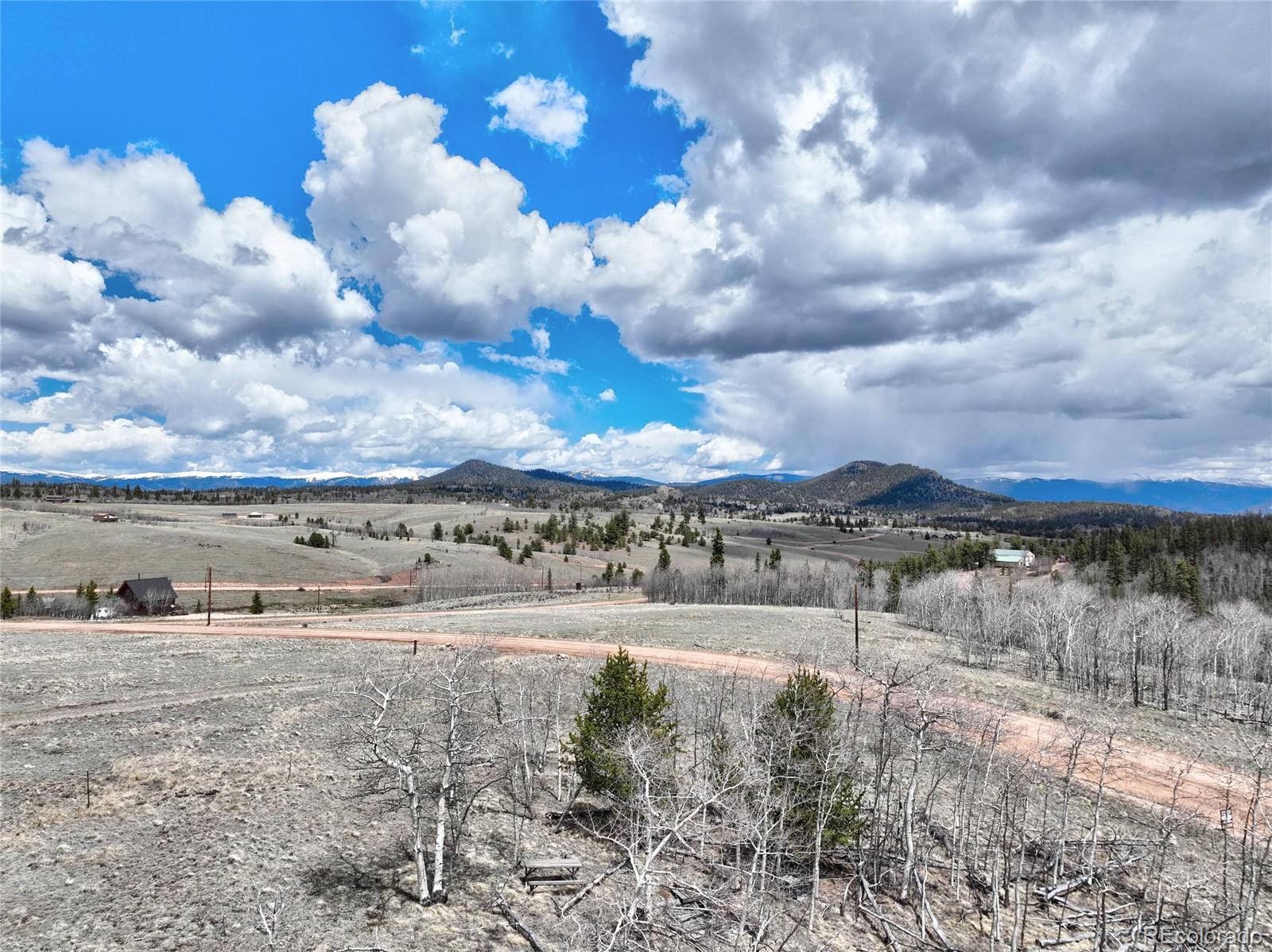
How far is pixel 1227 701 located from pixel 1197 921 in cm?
5162

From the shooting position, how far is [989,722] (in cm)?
2492

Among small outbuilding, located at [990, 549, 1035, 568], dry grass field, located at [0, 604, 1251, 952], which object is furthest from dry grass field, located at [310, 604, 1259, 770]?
small outbuilding, located at [990, 549, 1035, 568]

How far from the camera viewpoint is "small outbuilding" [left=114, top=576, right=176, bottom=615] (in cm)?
8888

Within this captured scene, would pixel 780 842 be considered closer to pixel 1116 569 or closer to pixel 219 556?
pixel 219 556

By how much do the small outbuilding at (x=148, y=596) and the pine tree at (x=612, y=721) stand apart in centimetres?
9027

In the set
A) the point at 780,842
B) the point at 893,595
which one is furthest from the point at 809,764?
the point at 893,595

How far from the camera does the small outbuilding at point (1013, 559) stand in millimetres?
174125

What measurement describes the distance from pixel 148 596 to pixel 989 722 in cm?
10495

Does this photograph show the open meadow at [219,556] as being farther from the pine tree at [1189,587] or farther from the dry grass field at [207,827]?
the pine tree at [1189,587]

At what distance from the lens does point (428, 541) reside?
609 feet

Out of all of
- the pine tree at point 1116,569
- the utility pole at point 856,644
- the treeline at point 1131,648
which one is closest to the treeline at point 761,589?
the treeline at point 1131,648

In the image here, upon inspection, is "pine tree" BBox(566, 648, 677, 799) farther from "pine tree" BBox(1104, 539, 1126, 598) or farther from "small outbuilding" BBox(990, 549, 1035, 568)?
"small outbuilding" BBox(990, 549, 1035, 568)

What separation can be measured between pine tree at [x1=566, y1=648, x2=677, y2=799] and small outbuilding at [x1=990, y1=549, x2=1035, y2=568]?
17076 cm

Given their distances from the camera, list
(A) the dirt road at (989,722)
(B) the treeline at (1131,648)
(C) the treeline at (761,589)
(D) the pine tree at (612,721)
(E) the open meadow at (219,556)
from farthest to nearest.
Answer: (C) the treeline at (761,589) → (E) the open meadow at (219,556) → (B) the treeline at (1131,648) → (A) the dirt road at (989,722) → (D) the pine tree at (612,721)
